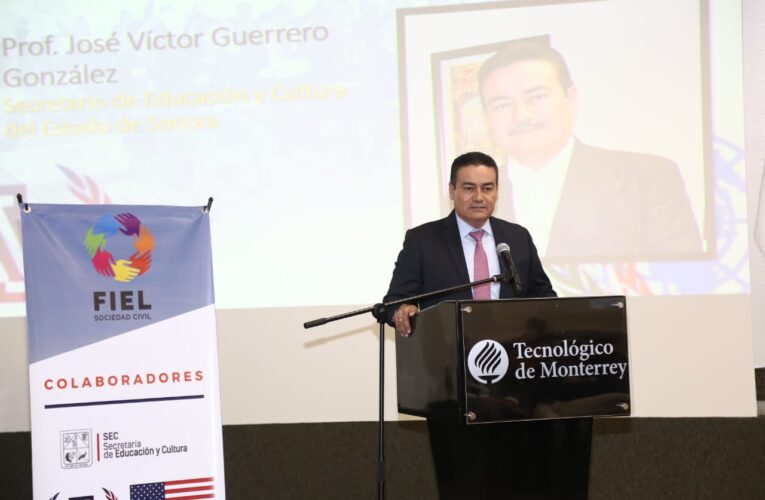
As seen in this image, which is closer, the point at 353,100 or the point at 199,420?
the point at 199,420

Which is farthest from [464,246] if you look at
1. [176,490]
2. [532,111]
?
[532,111]

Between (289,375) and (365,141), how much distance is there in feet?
4.44

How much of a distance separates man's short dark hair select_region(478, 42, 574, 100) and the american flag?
2588mm

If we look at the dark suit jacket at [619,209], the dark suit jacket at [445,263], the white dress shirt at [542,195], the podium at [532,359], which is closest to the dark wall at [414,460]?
the dark suit jacket at [619,209]

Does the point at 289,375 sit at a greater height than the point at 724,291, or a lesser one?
lesser

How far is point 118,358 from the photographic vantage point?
11.0 ft

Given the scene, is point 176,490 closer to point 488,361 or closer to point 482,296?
point 482,296

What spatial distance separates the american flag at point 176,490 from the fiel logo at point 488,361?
4.94ft

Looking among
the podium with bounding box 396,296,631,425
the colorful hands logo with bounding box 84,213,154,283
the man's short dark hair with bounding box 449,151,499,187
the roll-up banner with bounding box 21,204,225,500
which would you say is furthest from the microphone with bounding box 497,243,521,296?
the colorful hands logo with bounding box 84,213,154,283

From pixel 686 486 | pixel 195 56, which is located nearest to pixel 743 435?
pixel 686 486

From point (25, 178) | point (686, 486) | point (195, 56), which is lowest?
point (686, 486)

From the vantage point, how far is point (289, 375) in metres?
4.75

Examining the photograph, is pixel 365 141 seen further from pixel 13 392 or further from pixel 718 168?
pixel 13 392

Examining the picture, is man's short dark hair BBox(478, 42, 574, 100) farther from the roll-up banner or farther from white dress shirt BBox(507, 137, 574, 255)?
the roll-up banner
